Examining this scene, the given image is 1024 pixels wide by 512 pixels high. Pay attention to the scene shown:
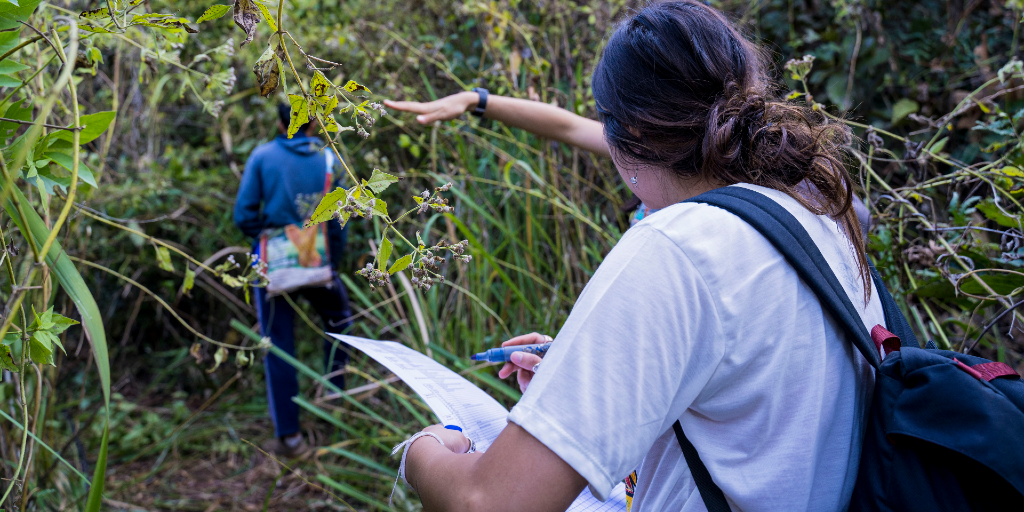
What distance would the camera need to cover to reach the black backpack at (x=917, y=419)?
631 mm

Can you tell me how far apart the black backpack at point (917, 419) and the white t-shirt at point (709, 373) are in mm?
18

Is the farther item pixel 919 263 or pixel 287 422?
pixel 287 422

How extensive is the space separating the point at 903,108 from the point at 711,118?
270 cm

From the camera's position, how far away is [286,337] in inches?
131

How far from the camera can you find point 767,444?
0.72m

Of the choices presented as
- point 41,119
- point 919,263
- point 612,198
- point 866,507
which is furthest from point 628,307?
point 612,198

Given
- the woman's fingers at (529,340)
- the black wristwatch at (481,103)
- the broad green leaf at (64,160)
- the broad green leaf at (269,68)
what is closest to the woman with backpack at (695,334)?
the woman's fingers at (529,340)

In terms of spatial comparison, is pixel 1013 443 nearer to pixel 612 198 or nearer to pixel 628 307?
pixel 628 307

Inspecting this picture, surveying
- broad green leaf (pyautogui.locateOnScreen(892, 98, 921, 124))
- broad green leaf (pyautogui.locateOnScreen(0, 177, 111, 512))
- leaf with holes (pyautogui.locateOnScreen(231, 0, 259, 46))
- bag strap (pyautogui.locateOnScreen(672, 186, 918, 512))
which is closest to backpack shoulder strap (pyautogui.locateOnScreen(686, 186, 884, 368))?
bag strap (pyautogui.locateOnScreen(672, 186, 918, 512))

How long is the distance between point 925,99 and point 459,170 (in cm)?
220

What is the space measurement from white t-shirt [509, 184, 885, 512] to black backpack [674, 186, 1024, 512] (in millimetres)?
18

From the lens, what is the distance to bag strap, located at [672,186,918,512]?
0.71 metres

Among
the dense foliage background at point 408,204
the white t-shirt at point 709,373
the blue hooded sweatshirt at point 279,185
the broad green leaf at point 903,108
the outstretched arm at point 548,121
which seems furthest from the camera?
the blue hooded sweatshirt at point 279,185

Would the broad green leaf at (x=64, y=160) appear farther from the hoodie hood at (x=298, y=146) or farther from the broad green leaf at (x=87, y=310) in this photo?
the hoodie hood at (x=298, y=146)
